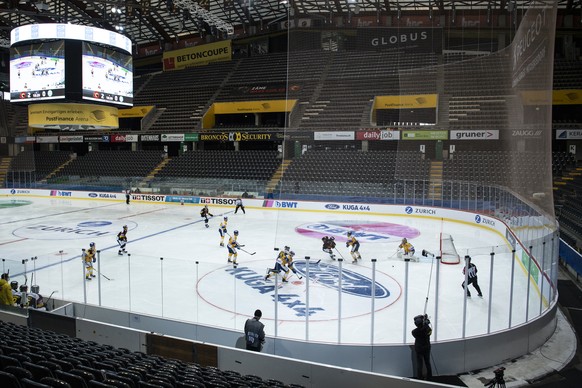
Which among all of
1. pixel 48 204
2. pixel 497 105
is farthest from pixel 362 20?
pixel 48 204

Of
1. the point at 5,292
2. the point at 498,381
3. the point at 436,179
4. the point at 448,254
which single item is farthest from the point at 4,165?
the point at 498,381

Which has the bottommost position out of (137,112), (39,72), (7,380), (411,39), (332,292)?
(332,292)

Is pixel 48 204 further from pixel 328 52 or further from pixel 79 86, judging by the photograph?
pixel 328 52

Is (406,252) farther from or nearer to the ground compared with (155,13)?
nearer to the ground

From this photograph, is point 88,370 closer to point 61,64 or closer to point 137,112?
point 61,64

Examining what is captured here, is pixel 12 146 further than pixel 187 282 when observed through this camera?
Yes

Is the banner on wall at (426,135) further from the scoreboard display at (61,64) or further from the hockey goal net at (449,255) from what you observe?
the scoreboard display at (61,64)

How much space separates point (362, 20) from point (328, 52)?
1724mm

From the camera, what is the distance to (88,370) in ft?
15.2

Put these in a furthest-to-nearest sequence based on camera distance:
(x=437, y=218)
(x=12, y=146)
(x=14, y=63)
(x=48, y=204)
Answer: (x=12, y=146)
(x=48, y=204)
(x=437, y=218)
(x=14, y=63)

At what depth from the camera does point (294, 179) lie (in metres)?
26.1

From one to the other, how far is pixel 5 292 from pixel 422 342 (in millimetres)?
8522

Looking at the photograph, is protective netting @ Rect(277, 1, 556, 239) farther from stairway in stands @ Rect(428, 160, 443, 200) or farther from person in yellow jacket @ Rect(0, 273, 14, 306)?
person in yellow jacket @ Rect(0, 273, 14, 306)

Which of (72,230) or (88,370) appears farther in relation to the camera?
(72,230)
